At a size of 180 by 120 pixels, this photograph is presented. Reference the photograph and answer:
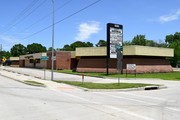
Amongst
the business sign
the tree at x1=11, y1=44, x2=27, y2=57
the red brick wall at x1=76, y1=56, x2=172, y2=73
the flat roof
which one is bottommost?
the red brick wall at x1=76, y1=56, x2=172, y2=73

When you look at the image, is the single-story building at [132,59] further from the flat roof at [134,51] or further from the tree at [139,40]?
the tree at [139,40]

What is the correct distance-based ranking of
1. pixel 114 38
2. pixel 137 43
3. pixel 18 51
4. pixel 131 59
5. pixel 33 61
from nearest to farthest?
pixel 114 38, pixel 131 59, pixel 33 61, pixel 137 43, pixel 18 51

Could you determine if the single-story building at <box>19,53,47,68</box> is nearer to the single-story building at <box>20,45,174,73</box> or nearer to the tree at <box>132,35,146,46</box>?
the single-story building at <box>20,45,174,73</box>

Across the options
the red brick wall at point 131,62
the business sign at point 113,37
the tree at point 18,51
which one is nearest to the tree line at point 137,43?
the tree at point 18,51

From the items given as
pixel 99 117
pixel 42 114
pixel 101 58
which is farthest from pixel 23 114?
pixel 101 58

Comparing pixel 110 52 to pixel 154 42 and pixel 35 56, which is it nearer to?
pixel 35 56

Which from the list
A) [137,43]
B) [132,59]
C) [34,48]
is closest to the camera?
[132,59]

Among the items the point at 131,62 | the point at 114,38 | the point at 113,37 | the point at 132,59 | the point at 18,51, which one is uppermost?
the point at 18,51

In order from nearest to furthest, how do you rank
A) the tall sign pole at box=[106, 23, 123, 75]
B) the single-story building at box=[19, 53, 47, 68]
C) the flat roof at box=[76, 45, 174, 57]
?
1. the tall sign pole at box=[106, 23, 123, 75]
2. the flat roof at box=[76, 45, 174, 57]
3. the single-story building at box=[19, 53, 47, 68]

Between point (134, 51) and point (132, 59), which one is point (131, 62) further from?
point (134, 51)

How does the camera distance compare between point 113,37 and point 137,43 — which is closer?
point 113,37

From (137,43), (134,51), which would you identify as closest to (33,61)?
(137,43)

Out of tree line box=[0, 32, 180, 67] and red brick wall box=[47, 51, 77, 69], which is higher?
tree line box=[0, 32, 180, 67]

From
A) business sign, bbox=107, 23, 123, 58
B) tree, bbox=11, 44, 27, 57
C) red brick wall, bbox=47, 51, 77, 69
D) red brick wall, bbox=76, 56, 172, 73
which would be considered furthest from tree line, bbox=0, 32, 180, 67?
business sign, bbox=107, 23, 123, 58
